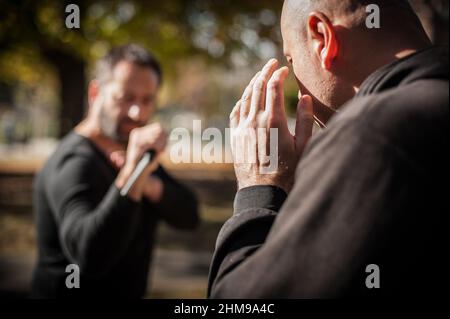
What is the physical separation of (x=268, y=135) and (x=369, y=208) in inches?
18.6

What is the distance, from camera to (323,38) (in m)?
1.59

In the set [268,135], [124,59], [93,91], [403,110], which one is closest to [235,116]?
[268,135]

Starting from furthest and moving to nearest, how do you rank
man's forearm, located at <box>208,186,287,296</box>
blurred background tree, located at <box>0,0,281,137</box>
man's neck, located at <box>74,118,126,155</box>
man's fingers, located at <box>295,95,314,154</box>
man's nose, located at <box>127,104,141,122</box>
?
blurred background tree, located at <box>0,0,281,137</box>, man's nose, located at <box>127,104,141,122</box>, man's neck, located at <box>74,118,126,155</box>, man's fingers, located at <box>295,95,314,154</box>, man's forearm, located at <box>208,186,287,296</box>

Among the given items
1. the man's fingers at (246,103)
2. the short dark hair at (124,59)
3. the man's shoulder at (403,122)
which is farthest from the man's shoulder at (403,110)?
the short dark hair at (124,59)

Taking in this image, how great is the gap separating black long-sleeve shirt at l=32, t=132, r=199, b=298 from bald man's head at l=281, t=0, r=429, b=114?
1576 millimetres

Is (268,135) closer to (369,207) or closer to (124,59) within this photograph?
(369,207)

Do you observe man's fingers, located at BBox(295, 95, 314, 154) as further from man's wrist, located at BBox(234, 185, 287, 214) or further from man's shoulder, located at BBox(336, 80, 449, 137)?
man's shoulder, located at BBox(336, 80, 449, 137)

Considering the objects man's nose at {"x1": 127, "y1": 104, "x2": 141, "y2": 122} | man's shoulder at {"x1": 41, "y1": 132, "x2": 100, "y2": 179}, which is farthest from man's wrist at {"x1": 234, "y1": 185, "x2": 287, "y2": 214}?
man's nose at {"x1": 127, "y1": 104, "x2": 141, "y2": 122}

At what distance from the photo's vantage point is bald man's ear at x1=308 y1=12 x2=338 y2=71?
1.57 metres

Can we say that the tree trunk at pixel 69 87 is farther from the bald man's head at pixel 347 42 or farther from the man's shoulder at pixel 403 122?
the man's shoulder at pixel 403 122

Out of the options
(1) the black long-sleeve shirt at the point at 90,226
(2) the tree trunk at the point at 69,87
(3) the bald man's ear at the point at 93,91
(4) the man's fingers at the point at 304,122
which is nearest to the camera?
(4) the man's fingers at the point at 304,122

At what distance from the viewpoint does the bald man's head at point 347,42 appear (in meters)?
1.55

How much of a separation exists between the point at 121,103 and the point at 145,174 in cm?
78

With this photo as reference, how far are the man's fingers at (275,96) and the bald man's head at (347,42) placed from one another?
5.4 inches
